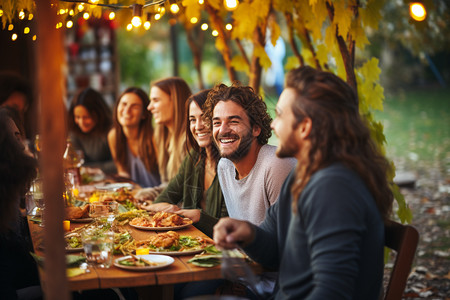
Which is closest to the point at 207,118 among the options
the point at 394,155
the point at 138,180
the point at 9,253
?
the point at 9,253

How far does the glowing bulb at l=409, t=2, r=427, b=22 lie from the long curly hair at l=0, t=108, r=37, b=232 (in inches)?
80.0

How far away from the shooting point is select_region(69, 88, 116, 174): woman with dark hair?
6691mm

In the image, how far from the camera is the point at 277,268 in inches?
102

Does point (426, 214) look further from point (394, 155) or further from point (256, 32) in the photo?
point (394, 155)

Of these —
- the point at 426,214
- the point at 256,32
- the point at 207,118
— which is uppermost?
the point at 256,32

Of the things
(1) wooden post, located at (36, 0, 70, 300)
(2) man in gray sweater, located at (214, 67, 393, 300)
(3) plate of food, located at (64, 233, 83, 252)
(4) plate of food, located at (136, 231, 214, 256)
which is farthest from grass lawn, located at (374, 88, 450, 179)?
(1) wooden post, located at (36, 0, 70, 300)

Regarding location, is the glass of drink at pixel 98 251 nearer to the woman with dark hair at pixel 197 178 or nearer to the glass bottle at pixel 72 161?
the woman with dark hair at pixel 197 178

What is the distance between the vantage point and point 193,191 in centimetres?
430

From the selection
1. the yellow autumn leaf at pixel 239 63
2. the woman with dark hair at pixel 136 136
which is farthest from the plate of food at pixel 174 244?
the woman with dark hair at pixel 136 136

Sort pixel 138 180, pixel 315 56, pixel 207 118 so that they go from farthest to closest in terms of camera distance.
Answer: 1. pixel 138 180
2. pixel 315 56
3. pixel 207 118

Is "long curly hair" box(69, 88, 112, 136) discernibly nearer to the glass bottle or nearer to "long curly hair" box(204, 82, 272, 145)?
the glass bottle

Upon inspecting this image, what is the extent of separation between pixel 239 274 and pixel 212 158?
5.79ft

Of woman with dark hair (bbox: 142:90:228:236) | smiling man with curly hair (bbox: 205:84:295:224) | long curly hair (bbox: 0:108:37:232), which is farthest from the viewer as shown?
woman with dark hair (bbox: 142:90:228:236)

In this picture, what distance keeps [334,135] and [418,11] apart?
117 cm
